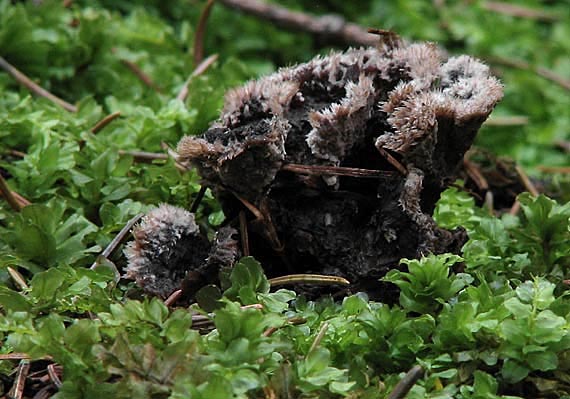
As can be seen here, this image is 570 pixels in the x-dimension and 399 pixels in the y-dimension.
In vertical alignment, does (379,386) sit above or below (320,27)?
below

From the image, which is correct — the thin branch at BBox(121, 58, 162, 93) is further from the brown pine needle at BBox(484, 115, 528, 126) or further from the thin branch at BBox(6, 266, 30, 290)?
the brown pine needle at BBox(484, 115, 528, 126)

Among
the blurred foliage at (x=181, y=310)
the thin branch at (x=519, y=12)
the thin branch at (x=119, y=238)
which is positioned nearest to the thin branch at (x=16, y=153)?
the blurred foliage at (x=181, y=310)

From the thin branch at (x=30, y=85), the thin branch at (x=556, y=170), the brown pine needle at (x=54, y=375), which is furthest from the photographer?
the thin branch at (x=556, y=170)

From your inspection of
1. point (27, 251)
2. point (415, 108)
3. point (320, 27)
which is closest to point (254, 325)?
point (415, 108)

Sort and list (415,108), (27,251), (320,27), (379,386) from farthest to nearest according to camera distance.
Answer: (320,27) → (27,251) → (415,108) → (379,386)

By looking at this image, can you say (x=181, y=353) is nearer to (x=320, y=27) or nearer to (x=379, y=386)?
(x=379, y=386)

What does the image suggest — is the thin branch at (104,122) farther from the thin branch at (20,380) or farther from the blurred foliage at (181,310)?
the thin branch at (20,380)
